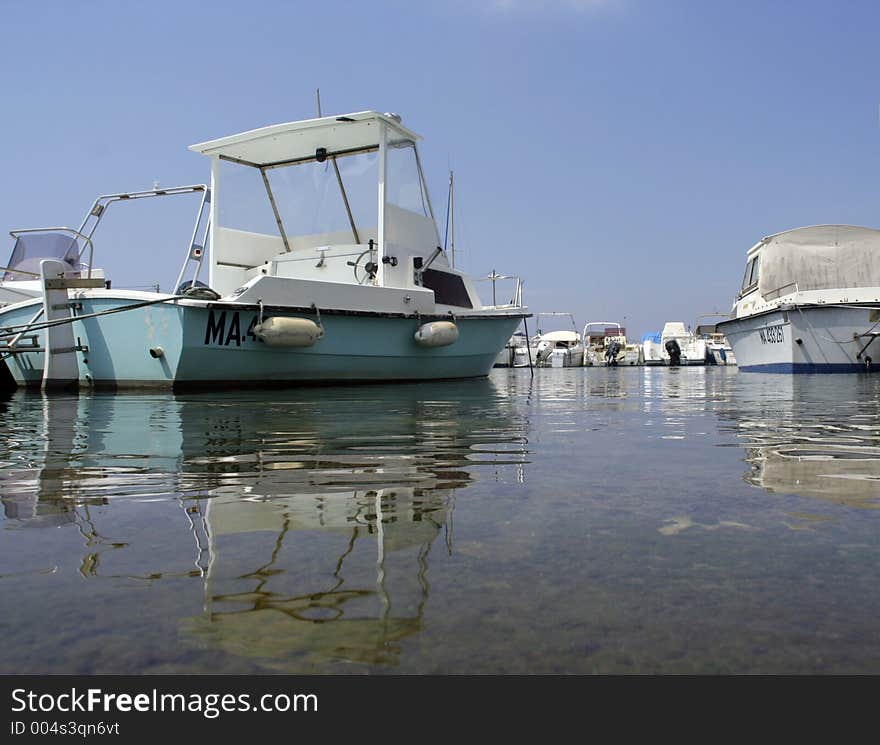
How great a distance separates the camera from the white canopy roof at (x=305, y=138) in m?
10.7

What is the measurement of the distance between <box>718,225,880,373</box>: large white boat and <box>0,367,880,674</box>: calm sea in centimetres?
1591

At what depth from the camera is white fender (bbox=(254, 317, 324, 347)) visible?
9234mm

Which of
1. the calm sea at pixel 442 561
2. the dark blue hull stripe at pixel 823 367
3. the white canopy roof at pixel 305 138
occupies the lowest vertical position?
the calm sea at pixel 442 561

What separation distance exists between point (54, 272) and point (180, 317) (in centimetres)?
203

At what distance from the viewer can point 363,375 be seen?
11023 millimetres

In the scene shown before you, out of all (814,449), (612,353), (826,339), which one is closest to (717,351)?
(612,353)

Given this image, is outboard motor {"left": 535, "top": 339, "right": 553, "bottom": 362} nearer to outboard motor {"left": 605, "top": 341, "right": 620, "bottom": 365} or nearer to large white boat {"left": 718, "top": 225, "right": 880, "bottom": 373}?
outboard motor {"left": 605, "top": 341, "right": 620, "bottom": 365}

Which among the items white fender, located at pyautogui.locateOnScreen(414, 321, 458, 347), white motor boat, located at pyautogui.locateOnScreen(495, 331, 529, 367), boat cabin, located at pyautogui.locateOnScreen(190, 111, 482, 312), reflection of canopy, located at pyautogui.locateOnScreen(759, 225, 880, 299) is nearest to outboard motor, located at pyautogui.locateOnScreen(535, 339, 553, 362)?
white motor boat, located at pyautogui.locateOnScreen(495, 331, 529, 367)

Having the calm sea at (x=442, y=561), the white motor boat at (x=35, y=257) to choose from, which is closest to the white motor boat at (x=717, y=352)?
the white motor boat at (x=35, y=257)

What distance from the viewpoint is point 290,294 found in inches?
376

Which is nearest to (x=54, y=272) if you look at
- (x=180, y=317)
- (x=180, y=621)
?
(x=180, y=317)

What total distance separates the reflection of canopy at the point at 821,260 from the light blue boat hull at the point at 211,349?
12.7 meters

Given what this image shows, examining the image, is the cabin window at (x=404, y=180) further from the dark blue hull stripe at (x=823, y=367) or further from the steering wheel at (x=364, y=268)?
the dark blue hull stripe at (x=823, y=367)
